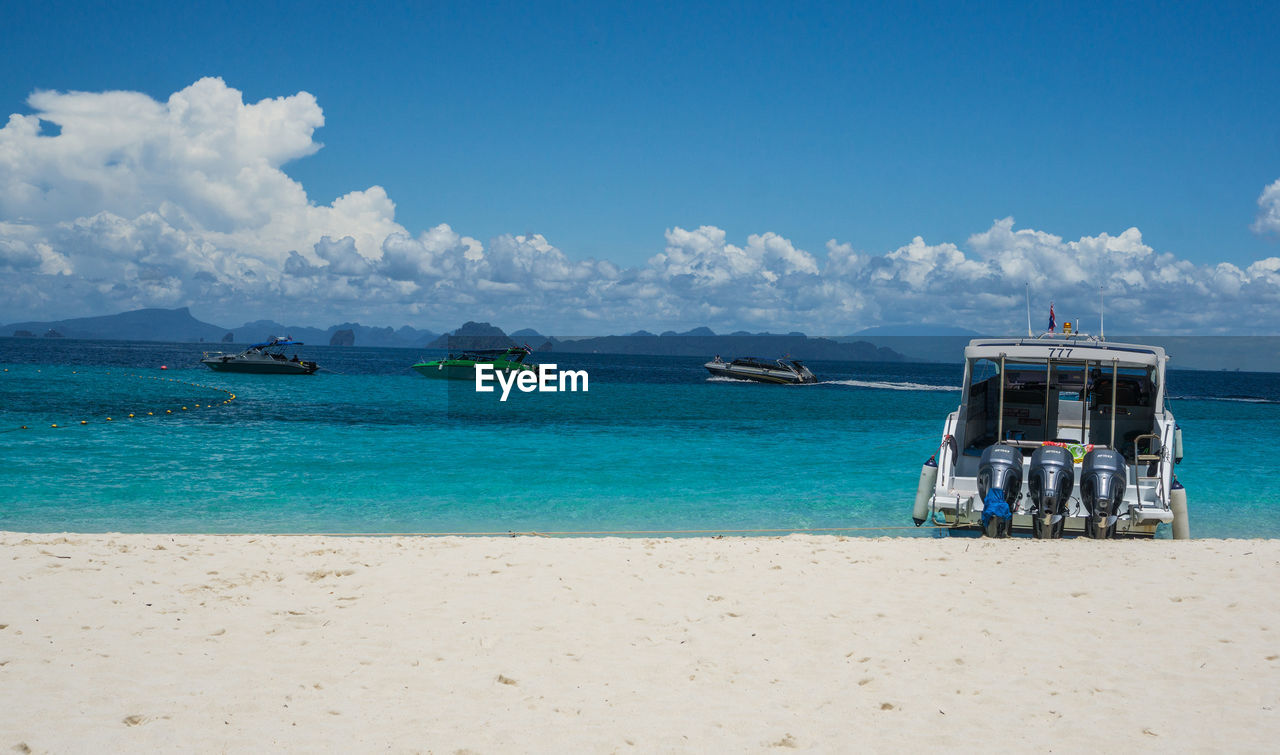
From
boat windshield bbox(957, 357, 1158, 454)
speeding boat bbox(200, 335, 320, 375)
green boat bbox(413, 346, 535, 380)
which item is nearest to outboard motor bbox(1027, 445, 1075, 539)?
boat windshield bbox(957, 357, 1158, 454)

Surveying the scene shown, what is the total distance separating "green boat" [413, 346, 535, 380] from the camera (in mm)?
62000

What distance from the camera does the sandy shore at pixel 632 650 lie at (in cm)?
493

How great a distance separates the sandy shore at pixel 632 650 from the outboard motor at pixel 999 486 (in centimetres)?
109

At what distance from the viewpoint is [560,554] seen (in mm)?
9594

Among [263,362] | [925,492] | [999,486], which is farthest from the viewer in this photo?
[263,362]

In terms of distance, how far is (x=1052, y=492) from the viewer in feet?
34.7

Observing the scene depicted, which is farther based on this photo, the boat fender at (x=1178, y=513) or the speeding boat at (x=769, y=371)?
the speeding boat at (x=769, y=371)

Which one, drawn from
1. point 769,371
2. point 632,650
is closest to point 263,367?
point 769,371

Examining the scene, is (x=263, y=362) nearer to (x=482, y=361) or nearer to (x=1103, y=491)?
(x=482, y=361)

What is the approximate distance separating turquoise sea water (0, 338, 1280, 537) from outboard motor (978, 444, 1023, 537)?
8.54 ft

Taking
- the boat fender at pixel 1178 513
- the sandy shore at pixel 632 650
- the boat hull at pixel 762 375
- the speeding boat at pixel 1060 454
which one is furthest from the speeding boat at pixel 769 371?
the sandy shore at pixel 632 650

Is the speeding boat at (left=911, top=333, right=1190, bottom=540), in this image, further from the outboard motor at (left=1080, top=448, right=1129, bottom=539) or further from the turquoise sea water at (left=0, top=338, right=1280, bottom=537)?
the turquoise sea water at (left=0, top=338, right=1280, bottom=537)

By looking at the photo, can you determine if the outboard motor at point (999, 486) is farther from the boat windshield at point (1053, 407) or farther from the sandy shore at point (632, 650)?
the boat windshield at point (1053, 407)

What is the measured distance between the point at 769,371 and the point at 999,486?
65.3 m
